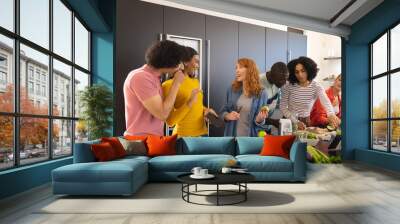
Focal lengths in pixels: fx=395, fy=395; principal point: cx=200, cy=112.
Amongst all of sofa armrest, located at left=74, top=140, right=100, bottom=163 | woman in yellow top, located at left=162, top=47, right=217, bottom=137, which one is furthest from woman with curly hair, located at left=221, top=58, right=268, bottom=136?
sofa armrest, located at left=74, top=140, right=100, bottom=163

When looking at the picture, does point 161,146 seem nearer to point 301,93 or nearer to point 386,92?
point 301,93

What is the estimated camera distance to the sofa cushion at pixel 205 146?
21.9ft

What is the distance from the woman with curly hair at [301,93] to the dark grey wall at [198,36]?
0.44 m

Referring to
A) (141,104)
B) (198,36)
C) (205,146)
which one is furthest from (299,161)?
(198,36)

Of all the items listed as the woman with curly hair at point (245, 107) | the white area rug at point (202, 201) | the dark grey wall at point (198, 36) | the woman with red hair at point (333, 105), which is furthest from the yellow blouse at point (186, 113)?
the woman with red hair at point (333, 105)

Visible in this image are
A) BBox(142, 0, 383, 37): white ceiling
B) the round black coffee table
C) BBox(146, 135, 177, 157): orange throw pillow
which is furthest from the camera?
BBox(142, 0, 383, 37): white ceiling

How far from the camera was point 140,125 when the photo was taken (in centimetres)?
727

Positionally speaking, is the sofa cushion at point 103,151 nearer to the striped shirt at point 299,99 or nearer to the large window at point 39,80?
the large window at point 39,80

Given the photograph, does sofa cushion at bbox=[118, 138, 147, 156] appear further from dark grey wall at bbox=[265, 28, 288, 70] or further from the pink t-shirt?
dark grey wall at bbox=[265, 28, 288, 70]

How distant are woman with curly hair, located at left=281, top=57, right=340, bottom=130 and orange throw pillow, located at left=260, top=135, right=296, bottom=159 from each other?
8.76 feet

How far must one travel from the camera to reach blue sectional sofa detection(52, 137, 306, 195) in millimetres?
4758

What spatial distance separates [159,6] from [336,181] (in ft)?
16.7

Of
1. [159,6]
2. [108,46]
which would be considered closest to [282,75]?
[159,6]

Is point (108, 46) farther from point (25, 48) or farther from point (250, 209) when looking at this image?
point (250, 209)
